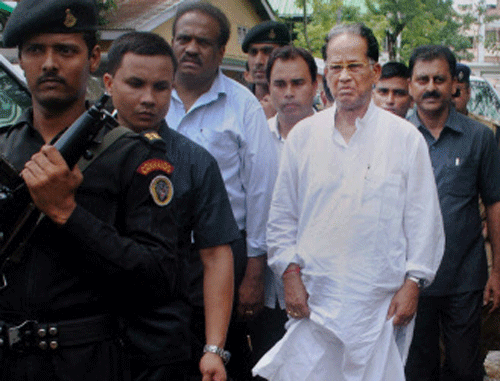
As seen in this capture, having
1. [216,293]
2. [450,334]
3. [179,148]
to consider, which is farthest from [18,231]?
[450,334]

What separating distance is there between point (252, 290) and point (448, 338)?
1331 millimetres

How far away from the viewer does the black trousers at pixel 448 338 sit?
4.38 m

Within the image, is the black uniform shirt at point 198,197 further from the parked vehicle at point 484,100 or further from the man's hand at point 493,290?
the parked vehicle at point 484,100

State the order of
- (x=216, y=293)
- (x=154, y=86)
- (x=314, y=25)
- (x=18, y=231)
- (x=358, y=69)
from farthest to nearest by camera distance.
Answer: (x=314, y=25)
(x=358, y=69)
(x=154, y=86)
(x=216, y=293)
(x=18, y=231)

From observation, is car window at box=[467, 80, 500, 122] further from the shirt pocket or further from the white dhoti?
the white dhoti

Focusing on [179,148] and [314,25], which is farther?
[314,25]

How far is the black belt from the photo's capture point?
6.68 ft

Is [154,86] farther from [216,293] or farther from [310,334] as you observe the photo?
[310,334]

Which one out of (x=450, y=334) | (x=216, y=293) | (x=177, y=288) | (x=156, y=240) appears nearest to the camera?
(x=156, y=240)

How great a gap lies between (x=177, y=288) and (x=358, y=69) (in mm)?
1829

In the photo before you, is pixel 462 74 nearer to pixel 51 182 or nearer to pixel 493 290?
pixel 493 290

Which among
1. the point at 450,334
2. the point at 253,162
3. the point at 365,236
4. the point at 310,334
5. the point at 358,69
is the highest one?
the point at 358,69

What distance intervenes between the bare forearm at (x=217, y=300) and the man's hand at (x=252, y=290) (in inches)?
45.5

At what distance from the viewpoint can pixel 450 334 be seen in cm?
443
